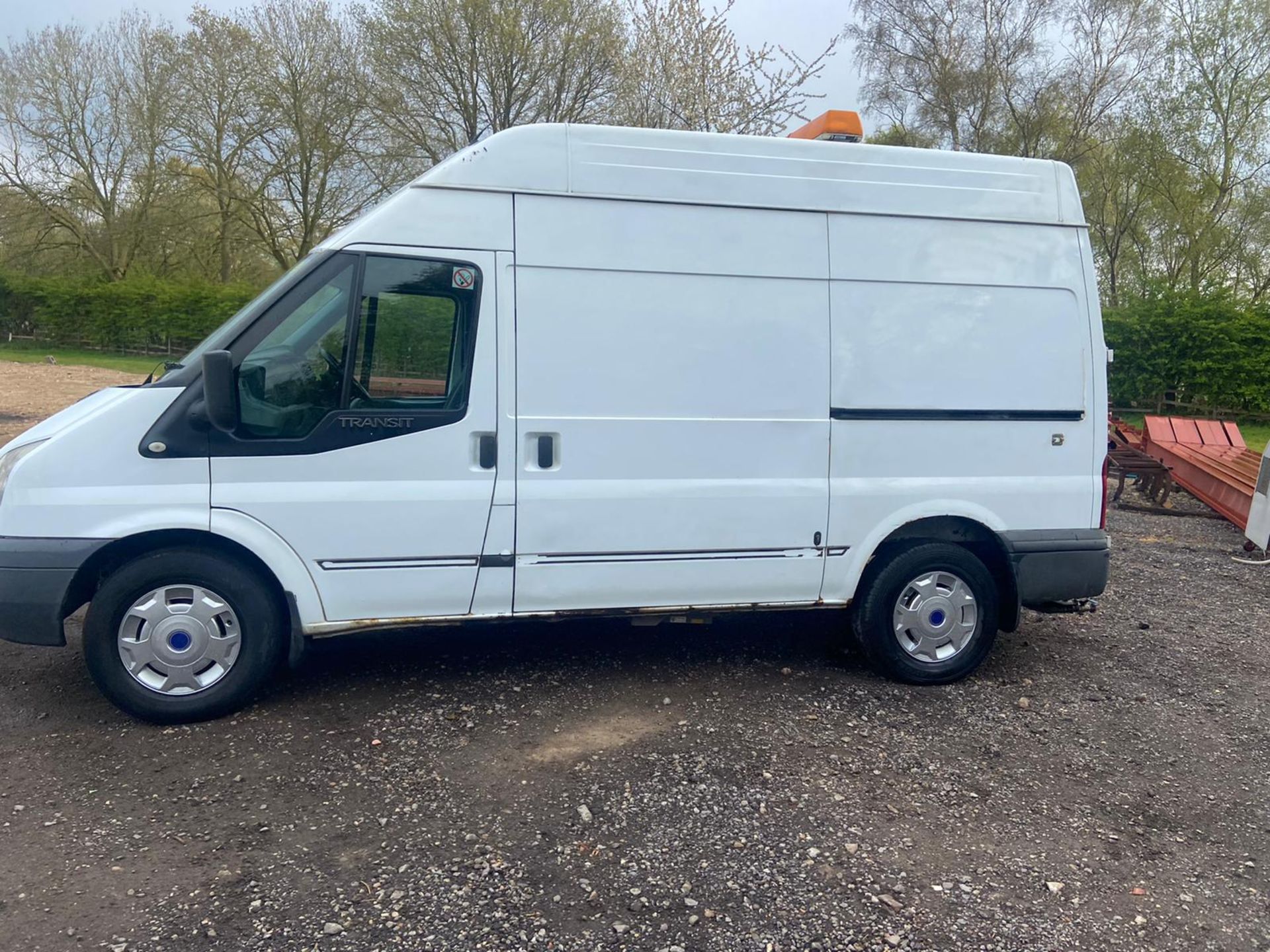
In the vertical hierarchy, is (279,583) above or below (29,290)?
below

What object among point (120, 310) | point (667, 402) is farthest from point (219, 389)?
point (120, 310)

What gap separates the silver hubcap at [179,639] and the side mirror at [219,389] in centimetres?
74

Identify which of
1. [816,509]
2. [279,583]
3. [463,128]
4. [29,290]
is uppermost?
[463,128]

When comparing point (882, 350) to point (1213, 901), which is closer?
→ point (1213, 901)

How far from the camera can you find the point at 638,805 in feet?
11.9

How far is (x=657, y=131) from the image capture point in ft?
14.7

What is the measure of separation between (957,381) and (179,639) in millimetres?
3813

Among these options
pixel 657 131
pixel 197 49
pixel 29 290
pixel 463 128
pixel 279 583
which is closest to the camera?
pixel 279 583

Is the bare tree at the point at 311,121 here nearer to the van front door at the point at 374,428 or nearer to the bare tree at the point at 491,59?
the bare tree at the point at 491,59

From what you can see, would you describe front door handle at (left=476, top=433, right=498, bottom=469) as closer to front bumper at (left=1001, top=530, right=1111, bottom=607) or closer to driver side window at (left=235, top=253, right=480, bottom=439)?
driver side window at (left=235, top=253, right=480, bottom=439)

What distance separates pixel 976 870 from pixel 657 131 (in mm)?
3376

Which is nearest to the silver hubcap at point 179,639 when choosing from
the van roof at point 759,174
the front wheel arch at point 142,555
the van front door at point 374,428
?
the front wheel arch at point 142,555

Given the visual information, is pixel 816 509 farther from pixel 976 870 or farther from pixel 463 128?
pixel 463 128

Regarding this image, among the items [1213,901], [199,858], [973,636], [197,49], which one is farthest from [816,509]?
[197,49]
